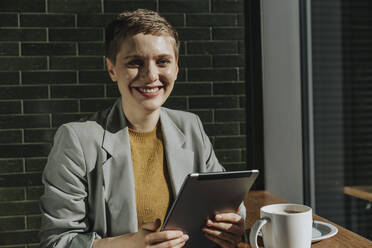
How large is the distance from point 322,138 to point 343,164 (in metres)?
0.21

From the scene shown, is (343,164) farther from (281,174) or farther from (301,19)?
(301,19)

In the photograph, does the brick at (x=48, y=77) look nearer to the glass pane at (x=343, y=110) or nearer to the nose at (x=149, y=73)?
the nose at (x=149, y=73)

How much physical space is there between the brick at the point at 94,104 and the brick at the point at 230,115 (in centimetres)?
64

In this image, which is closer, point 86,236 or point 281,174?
point 86,236

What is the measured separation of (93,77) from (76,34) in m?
0.26

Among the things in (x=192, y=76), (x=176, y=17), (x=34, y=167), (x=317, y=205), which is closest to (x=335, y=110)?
(x=317, y=205)

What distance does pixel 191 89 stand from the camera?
234 centimetres

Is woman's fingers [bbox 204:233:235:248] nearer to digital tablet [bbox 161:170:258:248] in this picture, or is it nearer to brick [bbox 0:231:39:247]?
digital tablet [bbox 161:170:258:248]

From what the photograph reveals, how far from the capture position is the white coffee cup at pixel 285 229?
912 mm

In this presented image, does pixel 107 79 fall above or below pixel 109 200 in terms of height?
above

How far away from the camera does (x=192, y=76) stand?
234cm

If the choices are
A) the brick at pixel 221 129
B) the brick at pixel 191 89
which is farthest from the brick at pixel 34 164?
the brick at pixel 221 129

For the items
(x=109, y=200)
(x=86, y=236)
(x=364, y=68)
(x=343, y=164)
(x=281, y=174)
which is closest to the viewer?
(x=86, y=236)

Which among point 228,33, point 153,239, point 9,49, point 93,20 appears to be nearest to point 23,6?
point 9,49
